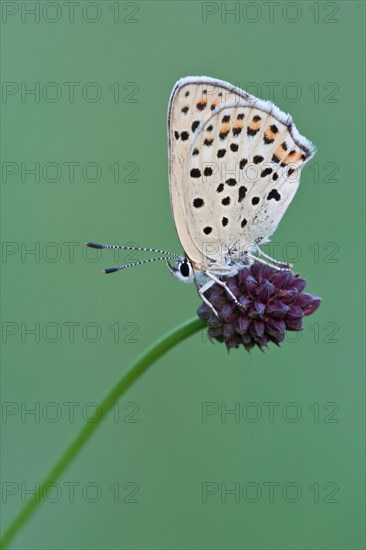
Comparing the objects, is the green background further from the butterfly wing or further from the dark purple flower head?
the dark purple flower head

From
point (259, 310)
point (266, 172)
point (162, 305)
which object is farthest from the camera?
point (162, 305)

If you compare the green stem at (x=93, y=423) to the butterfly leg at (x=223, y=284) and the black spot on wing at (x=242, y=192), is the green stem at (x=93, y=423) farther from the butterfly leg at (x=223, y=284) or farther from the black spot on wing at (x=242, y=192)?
the black spot on wing at (x=242, y=192)

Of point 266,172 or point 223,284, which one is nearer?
point 223,284

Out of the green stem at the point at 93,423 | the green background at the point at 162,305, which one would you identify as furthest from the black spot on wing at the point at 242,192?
the green background at the point at 162,305

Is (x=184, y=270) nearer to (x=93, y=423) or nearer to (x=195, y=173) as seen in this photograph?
(x=195, y=173)

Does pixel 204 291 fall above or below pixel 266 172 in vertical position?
below

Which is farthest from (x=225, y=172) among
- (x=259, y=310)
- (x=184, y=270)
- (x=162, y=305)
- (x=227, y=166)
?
(x=162, y=305)

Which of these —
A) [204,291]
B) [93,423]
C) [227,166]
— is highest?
[227,166]
